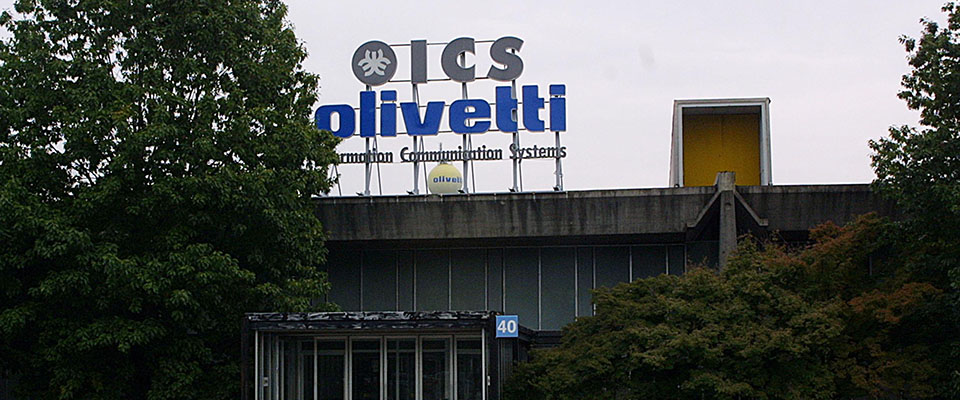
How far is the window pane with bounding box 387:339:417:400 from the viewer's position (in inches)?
1190

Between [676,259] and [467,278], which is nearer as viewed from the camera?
[676,259]

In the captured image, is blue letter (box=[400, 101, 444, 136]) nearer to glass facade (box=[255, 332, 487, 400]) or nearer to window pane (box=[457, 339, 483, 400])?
glass facade (box=[255, 332, 487, 400])

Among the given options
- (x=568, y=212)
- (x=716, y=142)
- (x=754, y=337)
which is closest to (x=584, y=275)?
(x=568, y=212)

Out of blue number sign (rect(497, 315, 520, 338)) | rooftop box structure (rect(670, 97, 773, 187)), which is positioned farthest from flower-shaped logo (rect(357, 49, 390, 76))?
blue number sign (rect(497, 315, 520, 338))

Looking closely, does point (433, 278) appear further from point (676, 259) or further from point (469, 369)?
point (469, 369)

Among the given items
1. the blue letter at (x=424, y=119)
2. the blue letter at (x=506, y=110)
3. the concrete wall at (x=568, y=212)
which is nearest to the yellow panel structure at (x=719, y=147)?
the concrete wall at (x=568, y=212)

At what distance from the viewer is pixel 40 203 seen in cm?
3039

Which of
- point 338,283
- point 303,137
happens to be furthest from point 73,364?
point 338,283

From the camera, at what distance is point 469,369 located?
30.0 meters

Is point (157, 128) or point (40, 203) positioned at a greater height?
point (157, 128)

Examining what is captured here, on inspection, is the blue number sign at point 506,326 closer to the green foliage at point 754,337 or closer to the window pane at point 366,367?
the green foliage at point 754,337

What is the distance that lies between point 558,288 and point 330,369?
12.8 meters

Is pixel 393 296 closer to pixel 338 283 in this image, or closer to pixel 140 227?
pixel 338 283

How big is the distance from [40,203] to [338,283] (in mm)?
13672
